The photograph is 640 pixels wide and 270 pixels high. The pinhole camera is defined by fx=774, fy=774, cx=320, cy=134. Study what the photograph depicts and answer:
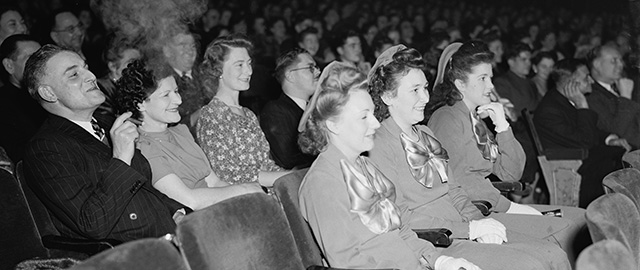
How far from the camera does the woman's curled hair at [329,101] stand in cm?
245

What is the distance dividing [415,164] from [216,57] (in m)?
1.19

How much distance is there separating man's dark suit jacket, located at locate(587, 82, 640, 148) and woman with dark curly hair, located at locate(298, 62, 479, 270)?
3410 millimetres

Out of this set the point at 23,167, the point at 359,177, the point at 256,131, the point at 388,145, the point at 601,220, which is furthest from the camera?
the point at 256,131

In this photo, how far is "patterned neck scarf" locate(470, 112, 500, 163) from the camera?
3.34 metres

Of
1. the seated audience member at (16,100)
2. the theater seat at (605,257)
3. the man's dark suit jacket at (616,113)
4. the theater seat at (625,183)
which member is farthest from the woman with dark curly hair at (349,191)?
the man's dark suit jacket at (616,113)

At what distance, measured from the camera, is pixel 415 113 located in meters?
2.89

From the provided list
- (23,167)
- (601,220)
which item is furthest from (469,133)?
(23,167)

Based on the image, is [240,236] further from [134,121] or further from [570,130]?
[570,130]

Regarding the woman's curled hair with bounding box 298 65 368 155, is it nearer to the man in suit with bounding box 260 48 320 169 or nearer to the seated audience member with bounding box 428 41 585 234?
the seated audience member with bounding box 428 41 585 234

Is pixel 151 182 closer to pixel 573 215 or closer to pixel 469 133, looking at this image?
pixel 469 133

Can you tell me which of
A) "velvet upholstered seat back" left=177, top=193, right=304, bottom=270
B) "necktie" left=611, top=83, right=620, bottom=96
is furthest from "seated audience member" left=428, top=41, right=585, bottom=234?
"necktie" left=611, top=83, right=620, bottom=96

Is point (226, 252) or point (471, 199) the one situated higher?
point (226, 252)

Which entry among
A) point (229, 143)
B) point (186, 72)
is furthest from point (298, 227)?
point (186, 72)

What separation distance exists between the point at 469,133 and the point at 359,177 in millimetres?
1063
